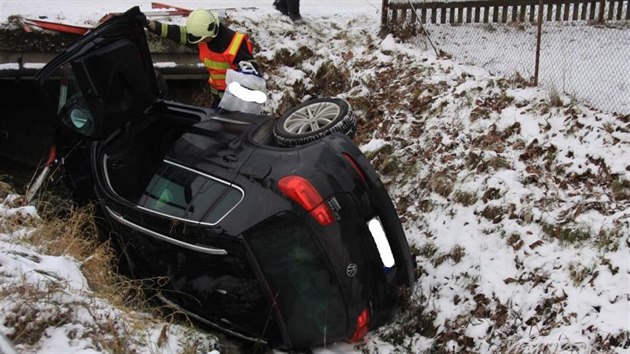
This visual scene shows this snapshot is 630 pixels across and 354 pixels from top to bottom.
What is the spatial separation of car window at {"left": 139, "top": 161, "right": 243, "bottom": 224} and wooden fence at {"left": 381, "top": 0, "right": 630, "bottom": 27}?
218 inches

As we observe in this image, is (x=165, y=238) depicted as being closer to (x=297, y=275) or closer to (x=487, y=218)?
(x=297, y=275)

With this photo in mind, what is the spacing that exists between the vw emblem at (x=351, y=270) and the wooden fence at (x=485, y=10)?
19.2 feet

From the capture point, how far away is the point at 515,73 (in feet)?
23.8

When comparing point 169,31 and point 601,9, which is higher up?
point 169,31

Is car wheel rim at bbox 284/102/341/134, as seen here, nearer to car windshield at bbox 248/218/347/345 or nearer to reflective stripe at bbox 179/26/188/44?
car windshield at bbox 248/218/347/345

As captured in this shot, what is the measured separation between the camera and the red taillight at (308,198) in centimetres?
399

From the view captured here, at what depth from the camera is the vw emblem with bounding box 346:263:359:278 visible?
406 centimetres

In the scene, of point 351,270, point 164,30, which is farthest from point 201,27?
point 351,270

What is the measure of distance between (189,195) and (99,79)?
5.14 ft

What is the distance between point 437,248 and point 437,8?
16.4 ft

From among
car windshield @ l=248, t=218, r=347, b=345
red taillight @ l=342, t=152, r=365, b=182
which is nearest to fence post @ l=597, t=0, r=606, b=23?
red taillight @ l=342, t=152, r=365, b=182

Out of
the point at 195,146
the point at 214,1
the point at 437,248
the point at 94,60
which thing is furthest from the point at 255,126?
the point at 214,1

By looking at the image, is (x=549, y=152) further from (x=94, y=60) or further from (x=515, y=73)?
(x=94, y=60)

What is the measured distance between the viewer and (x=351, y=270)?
13.3 ft
